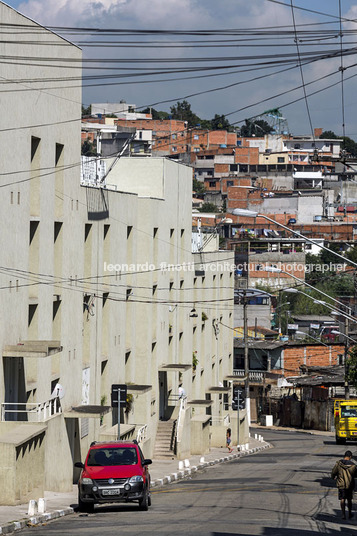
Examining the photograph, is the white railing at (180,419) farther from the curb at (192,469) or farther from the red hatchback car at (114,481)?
the red hatchback car at (114,481)

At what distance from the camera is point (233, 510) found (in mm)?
21641

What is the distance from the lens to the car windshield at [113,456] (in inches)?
890

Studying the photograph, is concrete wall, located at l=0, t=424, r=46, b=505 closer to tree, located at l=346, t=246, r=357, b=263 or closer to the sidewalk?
the sidewalk

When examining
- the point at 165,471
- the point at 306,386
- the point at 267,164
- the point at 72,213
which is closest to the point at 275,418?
the point at 306,386

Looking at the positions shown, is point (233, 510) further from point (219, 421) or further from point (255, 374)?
point (255, 374)

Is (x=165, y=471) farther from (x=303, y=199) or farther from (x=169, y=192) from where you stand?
(x=303, y=199)

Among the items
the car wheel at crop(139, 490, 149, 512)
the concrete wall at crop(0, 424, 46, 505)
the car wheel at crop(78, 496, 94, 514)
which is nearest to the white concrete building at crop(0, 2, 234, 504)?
the concrete wall at crop(0, 424, 46, 505)

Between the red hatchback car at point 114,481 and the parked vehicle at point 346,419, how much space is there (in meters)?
30.6

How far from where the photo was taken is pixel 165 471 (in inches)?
1433

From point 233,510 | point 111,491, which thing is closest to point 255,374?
point 233,510

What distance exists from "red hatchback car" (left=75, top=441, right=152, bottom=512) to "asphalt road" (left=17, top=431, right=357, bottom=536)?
34 cm

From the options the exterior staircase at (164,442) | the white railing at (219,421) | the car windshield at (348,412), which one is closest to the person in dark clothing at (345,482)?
the exterior staircase at (164,442)

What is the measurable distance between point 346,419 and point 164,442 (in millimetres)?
11764

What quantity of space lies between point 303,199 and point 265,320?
46.6 metres
